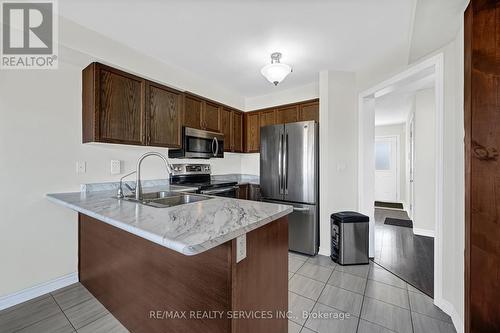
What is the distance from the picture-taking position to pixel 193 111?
312cm

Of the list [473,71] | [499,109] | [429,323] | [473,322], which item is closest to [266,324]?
[473,322]

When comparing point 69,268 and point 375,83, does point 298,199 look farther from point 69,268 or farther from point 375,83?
point 69,268

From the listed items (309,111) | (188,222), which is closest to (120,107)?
(188,222)

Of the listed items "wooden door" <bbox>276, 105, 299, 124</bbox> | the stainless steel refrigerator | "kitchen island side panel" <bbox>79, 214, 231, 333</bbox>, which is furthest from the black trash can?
"kitchen island side panel" <bbox>79, 214, 231, 333</bbox>

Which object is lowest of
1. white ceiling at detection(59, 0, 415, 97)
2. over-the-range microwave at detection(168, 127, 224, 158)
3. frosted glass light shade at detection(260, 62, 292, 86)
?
over-the-range microwave at detection(168, 127, 224, 158)

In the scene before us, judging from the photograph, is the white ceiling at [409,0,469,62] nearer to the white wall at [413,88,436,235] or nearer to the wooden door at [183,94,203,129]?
the white wall at [413,88,436,235]

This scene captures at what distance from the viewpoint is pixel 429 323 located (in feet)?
5.43

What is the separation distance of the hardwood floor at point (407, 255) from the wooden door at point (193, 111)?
124 inches

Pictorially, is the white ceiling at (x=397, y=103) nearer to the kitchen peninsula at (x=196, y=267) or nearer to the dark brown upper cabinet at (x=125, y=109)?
the kitchen peninsula at (x=196, y=267)

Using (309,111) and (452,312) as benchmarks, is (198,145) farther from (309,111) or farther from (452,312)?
(452,312)

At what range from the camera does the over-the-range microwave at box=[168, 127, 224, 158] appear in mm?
2955

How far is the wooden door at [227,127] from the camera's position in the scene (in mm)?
3658

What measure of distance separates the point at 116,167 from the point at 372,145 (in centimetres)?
329

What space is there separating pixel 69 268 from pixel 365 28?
3.86 meters
